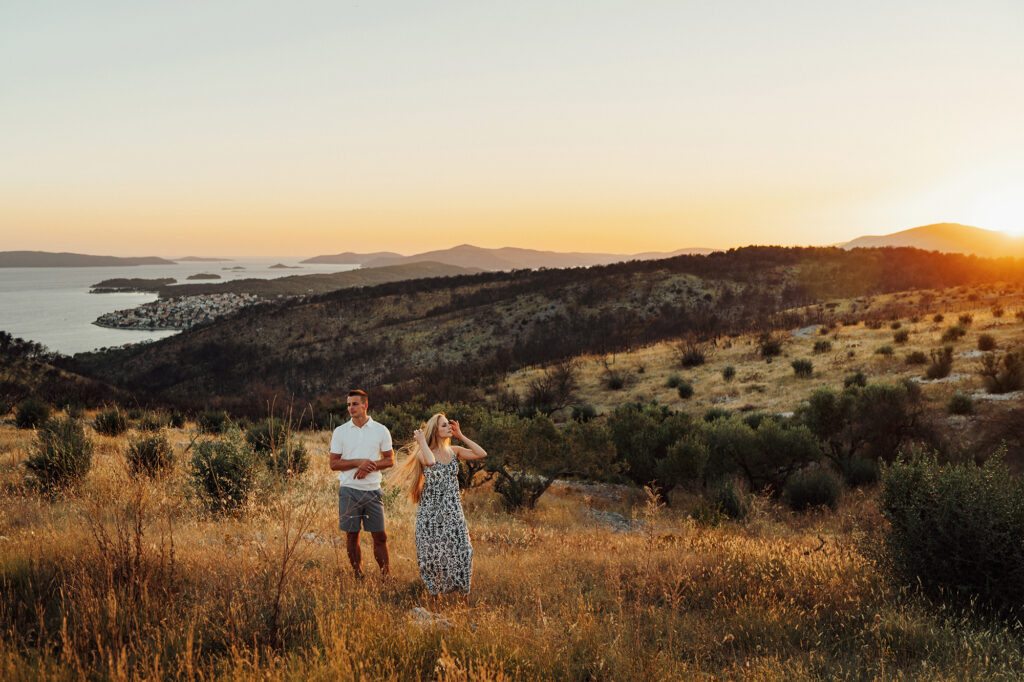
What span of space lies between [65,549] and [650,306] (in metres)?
53.8

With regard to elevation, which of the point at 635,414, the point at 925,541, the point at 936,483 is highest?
the point at 936,483

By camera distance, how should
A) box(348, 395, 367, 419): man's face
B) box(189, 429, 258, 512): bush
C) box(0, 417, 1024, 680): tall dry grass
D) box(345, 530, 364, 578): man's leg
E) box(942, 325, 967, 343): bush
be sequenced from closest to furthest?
box(0, 417, 1024, 680): tall dry grass
box(345, 530, 364, 578): man's leg
box(348, 395, 367, 419): man's face
box(189, 429, 258, 512): bush
box(942, 325, 967, 343): bush

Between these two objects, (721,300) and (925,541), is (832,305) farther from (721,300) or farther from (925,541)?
(925,541)

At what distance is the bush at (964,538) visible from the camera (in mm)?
4230

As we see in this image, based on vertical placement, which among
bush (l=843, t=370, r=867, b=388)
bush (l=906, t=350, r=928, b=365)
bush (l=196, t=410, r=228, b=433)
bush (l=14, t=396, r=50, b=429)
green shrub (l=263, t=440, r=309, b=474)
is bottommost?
bush (l=196, t=410, r=228, b=433)

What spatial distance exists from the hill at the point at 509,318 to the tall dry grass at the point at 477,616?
30789mm

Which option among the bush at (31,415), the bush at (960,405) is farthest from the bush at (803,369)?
the bush at (31,415)

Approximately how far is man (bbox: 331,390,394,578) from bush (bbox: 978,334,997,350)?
74.8 feet

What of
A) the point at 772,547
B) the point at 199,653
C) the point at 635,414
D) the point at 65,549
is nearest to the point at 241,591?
the point at 199,653

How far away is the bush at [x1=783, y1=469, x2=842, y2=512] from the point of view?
37.4ft

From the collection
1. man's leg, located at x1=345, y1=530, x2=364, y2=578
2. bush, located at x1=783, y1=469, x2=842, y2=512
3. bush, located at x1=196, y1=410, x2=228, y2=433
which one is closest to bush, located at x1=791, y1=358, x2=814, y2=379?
bush, located at x1=783, y1=469, x2=842, y2=512

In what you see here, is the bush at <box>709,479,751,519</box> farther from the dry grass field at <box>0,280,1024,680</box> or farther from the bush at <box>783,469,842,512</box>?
the dry grass field at <box>0,280,1024,680</box>

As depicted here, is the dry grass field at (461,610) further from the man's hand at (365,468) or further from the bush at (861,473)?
the bush at (861,473)

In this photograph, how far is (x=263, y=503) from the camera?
316 inches
